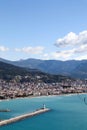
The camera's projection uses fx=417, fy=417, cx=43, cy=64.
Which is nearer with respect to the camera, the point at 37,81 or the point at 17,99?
the point at 17,99

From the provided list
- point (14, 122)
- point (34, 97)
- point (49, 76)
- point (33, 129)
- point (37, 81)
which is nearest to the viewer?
point (33, 129)

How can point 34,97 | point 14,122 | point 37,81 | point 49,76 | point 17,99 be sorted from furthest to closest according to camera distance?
1. point 49,76
2. point 37,81
3. point 34,97
4. point 17,99
5. point 14,122

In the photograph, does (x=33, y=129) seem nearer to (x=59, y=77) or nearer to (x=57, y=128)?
(x=57, y=128)

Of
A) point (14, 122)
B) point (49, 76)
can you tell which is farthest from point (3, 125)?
point (49, 76)

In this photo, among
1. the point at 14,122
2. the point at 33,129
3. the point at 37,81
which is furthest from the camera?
the point at 37,81

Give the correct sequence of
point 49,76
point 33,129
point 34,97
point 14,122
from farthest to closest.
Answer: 1. point 49,76
2. point 34,97
3. point 14,122
4. point 33,129

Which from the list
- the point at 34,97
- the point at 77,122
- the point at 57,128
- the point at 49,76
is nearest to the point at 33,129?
the point at 57,128

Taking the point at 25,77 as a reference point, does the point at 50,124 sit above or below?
below

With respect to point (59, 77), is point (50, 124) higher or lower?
lower

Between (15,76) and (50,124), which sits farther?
(15,76)

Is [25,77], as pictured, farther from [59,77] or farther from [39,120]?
[39,120]
